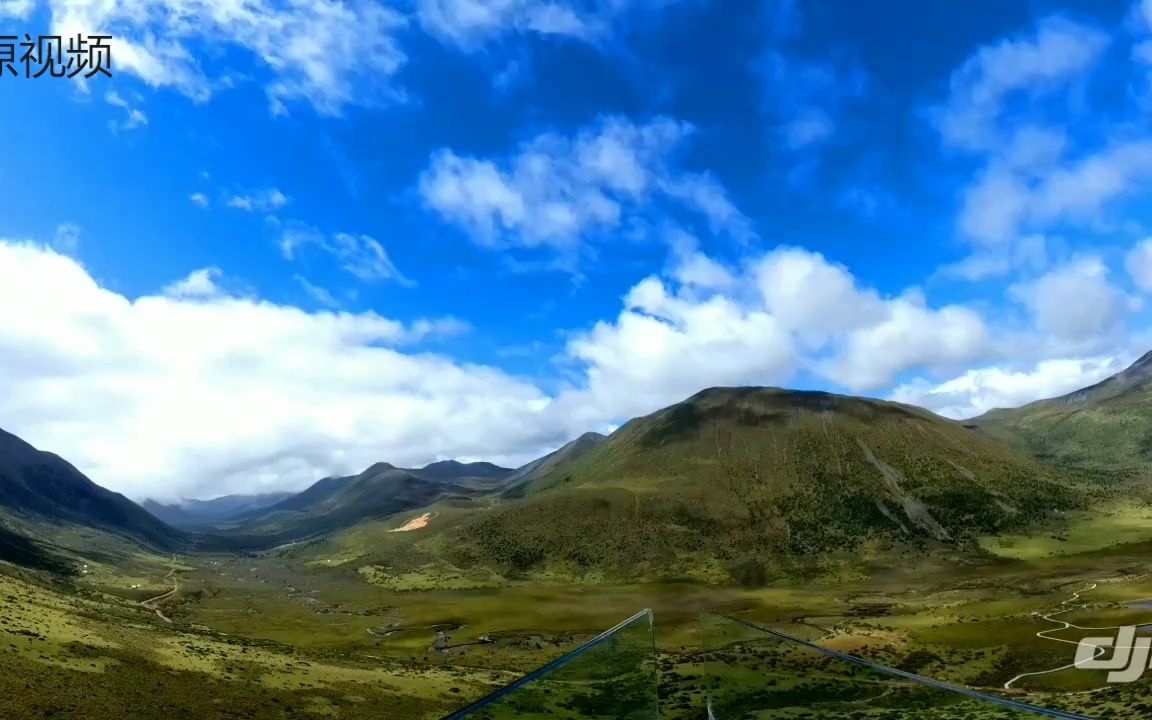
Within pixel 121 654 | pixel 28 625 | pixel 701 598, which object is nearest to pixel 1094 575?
pixel 701 598

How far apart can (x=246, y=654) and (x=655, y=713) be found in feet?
293

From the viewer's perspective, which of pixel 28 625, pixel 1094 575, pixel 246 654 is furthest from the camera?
pixel 1094 575

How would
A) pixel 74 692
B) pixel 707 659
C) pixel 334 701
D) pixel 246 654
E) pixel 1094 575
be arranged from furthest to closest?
pixel 1094 575 < pixel 246 654 < pixel 334 701 < pixel 74 692 < pixel 707 659

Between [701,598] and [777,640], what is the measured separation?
588ft

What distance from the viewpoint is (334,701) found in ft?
208

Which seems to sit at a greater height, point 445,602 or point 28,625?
point 28,625

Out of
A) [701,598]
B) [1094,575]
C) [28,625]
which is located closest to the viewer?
[28,625]

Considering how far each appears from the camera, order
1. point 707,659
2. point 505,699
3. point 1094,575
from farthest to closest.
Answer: point 1094,575, point 707,659, point 505,699

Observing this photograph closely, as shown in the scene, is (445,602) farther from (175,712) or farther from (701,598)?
(175,712)

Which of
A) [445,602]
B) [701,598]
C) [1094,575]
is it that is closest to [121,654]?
[445,602]

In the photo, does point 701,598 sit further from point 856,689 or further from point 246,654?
point 856,689

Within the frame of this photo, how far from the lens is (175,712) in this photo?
175 ft

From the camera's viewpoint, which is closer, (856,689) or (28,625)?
(856,689)

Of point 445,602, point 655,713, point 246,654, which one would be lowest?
point 445,602
